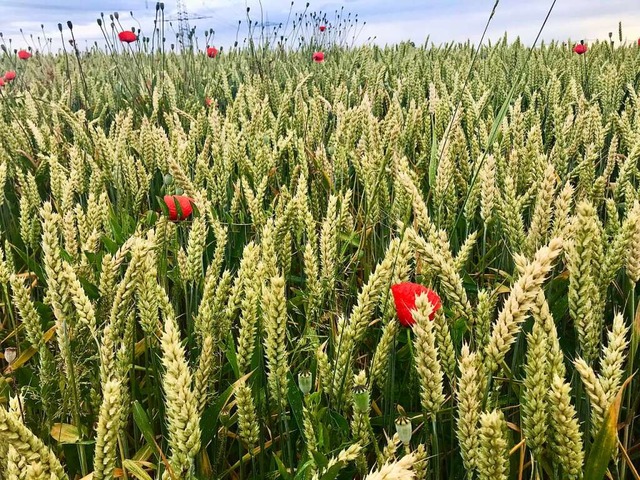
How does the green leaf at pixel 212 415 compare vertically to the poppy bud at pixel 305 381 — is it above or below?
below

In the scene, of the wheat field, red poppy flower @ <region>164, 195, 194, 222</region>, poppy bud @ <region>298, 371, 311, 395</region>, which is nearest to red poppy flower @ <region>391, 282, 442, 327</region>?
the wheat field

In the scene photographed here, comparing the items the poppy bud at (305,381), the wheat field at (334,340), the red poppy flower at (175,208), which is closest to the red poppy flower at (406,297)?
the wheat field at (334,340)

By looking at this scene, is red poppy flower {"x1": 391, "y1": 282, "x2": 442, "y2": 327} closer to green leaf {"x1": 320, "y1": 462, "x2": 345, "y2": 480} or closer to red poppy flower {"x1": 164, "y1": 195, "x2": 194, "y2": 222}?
green leaf {"x1": 320, "y1": 462, "x2": 345, "y2": 480}

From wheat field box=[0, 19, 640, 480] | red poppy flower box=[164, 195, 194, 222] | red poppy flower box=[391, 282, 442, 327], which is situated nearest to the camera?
wheat field box=[0, 19, 640, 480]

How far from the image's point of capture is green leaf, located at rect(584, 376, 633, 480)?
528 millimetres

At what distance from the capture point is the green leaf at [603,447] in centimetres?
53

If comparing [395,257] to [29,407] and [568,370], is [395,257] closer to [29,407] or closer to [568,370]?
[568,370]

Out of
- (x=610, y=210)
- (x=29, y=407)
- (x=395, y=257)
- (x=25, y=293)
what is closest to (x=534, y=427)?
(x=395, y=257)

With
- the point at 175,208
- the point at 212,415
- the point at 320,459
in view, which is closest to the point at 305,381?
the point at 320,459

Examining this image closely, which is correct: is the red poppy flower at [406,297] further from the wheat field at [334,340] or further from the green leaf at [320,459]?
the green leaf at [320,459]

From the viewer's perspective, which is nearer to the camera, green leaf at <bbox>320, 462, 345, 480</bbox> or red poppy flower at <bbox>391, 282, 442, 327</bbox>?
green leaf at <bbox>320, 462, 345, 480</bbox>

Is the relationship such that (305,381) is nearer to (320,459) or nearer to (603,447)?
(320,459)

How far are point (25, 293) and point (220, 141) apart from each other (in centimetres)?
81

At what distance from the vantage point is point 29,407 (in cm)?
98
